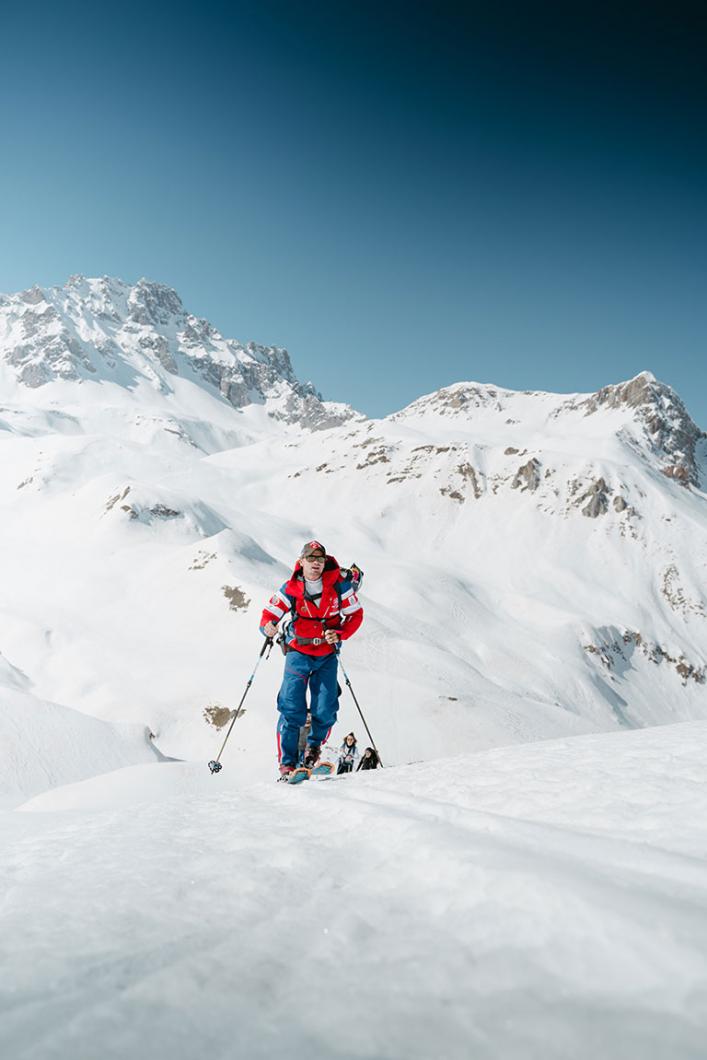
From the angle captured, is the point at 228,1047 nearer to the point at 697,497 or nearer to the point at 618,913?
the point at 618,913

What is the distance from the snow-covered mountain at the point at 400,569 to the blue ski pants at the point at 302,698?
46.3 feet

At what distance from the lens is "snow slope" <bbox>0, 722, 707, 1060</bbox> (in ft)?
5.03

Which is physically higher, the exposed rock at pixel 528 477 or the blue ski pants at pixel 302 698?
the exposed rock at pixel 528 477

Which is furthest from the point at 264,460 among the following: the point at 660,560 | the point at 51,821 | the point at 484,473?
the point at 51,821

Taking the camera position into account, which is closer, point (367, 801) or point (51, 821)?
point (367, 801)

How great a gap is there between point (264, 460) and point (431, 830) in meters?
137

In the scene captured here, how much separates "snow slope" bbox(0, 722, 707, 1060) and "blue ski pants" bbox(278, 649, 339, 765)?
170 inches

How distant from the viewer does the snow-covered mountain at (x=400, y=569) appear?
115 feet

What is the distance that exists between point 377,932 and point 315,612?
639 centimetres

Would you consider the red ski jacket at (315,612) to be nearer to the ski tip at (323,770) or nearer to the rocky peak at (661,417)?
the ski tip at (323,770)

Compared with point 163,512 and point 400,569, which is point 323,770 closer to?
point 163,512

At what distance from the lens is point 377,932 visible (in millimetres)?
2254

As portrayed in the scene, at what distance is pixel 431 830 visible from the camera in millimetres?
3262

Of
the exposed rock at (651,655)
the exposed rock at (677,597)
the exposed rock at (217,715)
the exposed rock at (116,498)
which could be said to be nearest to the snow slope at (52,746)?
the exposed rock at (217,715)
